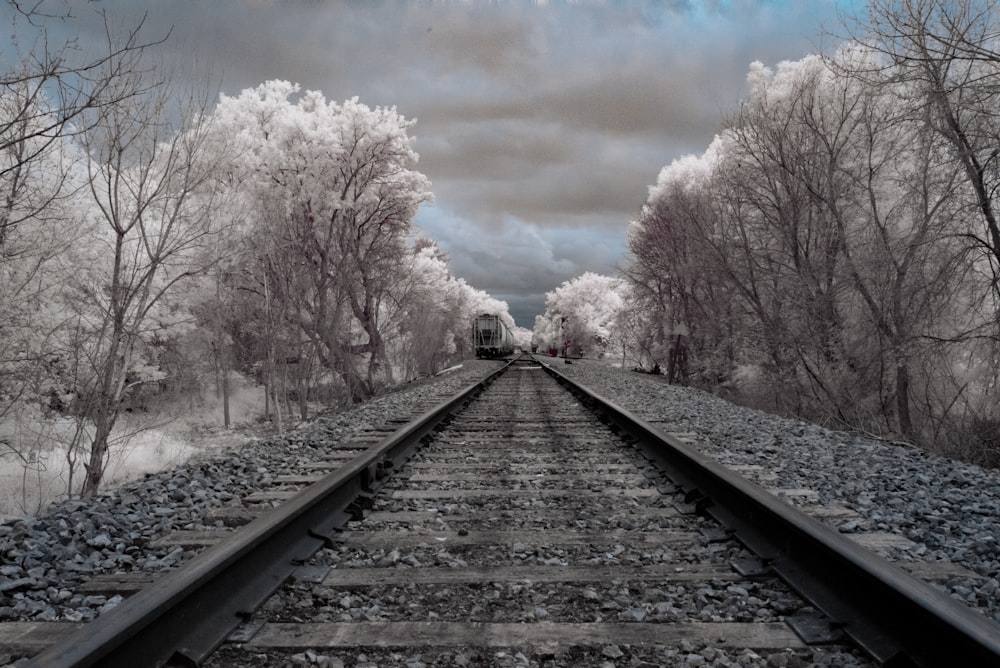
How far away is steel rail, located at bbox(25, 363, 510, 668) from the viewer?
5.99 feet

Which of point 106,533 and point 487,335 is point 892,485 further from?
point 487,335

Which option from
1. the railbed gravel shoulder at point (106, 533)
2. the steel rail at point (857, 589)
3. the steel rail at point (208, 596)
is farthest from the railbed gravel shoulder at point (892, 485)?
the railbed gravel shoulder at point (106, 533)

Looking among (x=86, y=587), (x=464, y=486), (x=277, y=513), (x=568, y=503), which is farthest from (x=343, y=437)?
(x=86, y=587)

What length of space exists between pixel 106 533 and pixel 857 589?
3416 mm

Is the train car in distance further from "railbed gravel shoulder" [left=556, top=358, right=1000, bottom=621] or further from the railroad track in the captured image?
the railroad track

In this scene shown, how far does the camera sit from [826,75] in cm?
2100

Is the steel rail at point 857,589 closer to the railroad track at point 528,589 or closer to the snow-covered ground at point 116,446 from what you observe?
the railroad track at point 528,589

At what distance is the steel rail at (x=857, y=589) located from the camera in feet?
6.31

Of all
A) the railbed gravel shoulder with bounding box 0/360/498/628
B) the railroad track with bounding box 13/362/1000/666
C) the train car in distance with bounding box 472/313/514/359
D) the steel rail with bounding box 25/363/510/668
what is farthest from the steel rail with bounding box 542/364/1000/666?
the train car in distance with bounding box 472/313/514/359

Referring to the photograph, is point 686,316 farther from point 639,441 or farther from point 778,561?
point 778,561

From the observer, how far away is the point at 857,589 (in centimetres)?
243

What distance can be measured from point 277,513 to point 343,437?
3.87 m

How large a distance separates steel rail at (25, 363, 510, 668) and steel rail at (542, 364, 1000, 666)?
2.13 metres

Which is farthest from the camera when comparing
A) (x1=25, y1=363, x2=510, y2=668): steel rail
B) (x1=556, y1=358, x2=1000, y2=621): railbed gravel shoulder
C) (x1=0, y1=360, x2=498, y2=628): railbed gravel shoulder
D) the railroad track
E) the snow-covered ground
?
the snow-covered ground
